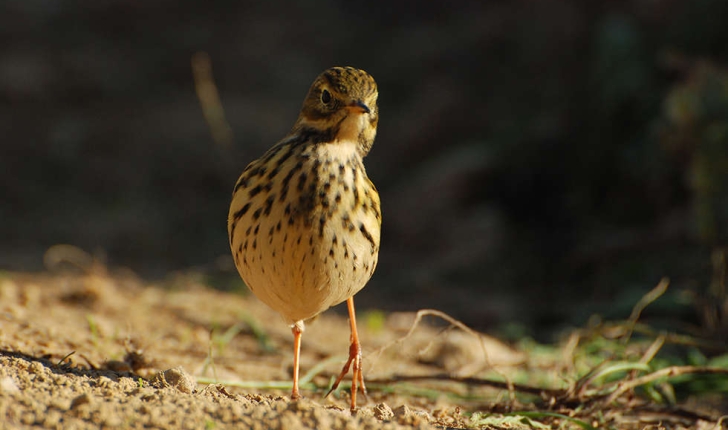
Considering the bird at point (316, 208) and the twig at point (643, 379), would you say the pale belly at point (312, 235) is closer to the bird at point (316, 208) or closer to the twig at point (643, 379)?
the bird at point (316, 208)

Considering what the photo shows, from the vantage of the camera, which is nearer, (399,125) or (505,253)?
(505,253)

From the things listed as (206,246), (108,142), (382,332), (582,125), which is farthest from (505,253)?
(108,142)

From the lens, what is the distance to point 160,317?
595 cm

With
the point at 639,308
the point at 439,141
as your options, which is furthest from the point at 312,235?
the point at 439,141

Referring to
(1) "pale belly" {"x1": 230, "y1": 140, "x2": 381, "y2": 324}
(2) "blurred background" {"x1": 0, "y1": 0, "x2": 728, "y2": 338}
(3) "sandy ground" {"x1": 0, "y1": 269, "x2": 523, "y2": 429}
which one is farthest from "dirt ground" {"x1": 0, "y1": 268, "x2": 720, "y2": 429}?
(2) "blurred background" {"x1": 0, "y1": 0, "x2": 728, "y2": 338}

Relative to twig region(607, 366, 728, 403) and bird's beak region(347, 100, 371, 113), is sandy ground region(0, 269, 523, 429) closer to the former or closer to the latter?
twig region(607, 366, 728, 403)

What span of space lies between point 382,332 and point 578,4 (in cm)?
567

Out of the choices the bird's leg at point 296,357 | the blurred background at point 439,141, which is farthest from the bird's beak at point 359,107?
the blurred background at point 439,141

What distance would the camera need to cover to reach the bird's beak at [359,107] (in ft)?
12.0

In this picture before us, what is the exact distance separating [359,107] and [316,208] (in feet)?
1.63

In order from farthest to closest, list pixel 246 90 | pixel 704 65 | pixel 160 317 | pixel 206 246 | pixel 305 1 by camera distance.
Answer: pixel 305 1
pixel 246 90
pixel 206 246
pixel 704 65
pixel 160 317

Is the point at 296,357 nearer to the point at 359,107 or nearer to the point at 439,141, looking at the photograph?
the point at 359,107

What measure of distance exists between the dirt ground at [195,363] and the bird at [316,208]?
45 centimetres

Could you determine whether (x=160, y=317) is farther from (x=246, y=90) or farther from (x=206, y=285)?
(x=246, y=90)
